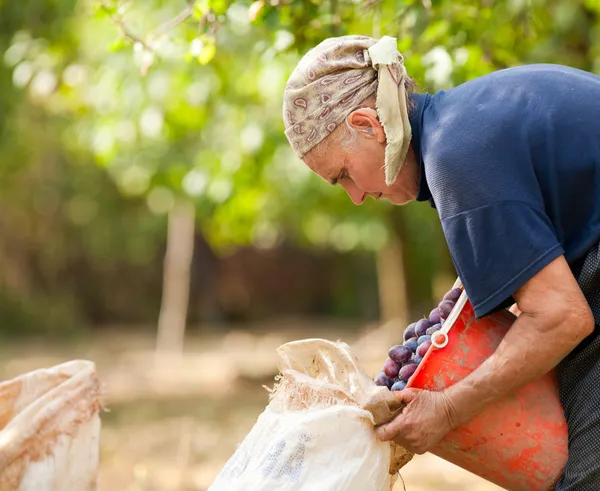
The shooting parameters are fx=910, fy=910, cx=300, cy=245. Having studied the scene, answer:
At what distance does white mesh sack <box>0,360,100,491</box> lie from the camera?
2750 mm

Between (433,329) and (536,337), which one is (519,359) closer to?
(536,337)

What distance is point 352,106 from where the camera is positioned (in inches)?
88.3

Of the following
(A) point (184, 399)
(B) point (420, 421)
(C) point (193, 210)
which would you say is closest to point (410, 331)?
(B) point (420, 421)

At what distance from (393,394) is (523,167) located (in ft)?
2.09

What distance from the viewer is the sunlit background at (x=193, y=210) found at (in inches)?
166

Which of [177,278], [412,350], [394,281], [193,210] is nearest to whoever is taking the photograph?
[412,350]

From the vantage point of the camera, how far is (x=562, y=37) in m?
6.96

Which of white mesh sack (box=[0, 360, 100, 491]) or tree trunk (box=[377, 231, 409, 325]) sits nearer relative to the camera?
white mesh sack (box=[0, 360, 100, 491])

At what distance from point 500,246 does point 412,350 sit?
1.75 ft

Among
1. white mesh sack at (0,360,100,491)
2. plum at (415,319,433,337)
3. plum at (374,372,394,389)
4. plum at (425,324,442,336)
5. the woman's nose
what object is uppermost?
the woman's nose

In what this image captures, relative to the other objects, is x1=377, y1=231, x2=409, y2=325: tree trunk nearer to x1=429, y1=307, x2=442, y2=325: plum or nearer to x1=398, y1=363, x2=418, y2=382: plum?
x1=429, y1=307, x2=442, y2=325: plum

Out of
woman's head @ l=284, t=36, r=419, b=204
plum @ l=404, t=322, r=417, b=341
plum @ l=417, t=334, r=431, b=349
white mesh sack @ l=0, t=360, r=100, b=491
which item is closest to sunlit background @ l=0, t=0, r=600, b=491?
woman's head @ l=284, t=36, r=419, b=204

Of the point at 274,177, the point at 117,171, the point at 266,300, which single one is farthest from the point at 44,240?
the point at 274,177

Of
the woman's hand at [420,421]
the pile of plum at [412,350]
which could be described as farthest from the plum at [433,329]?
the woman's hand at [420,421]
